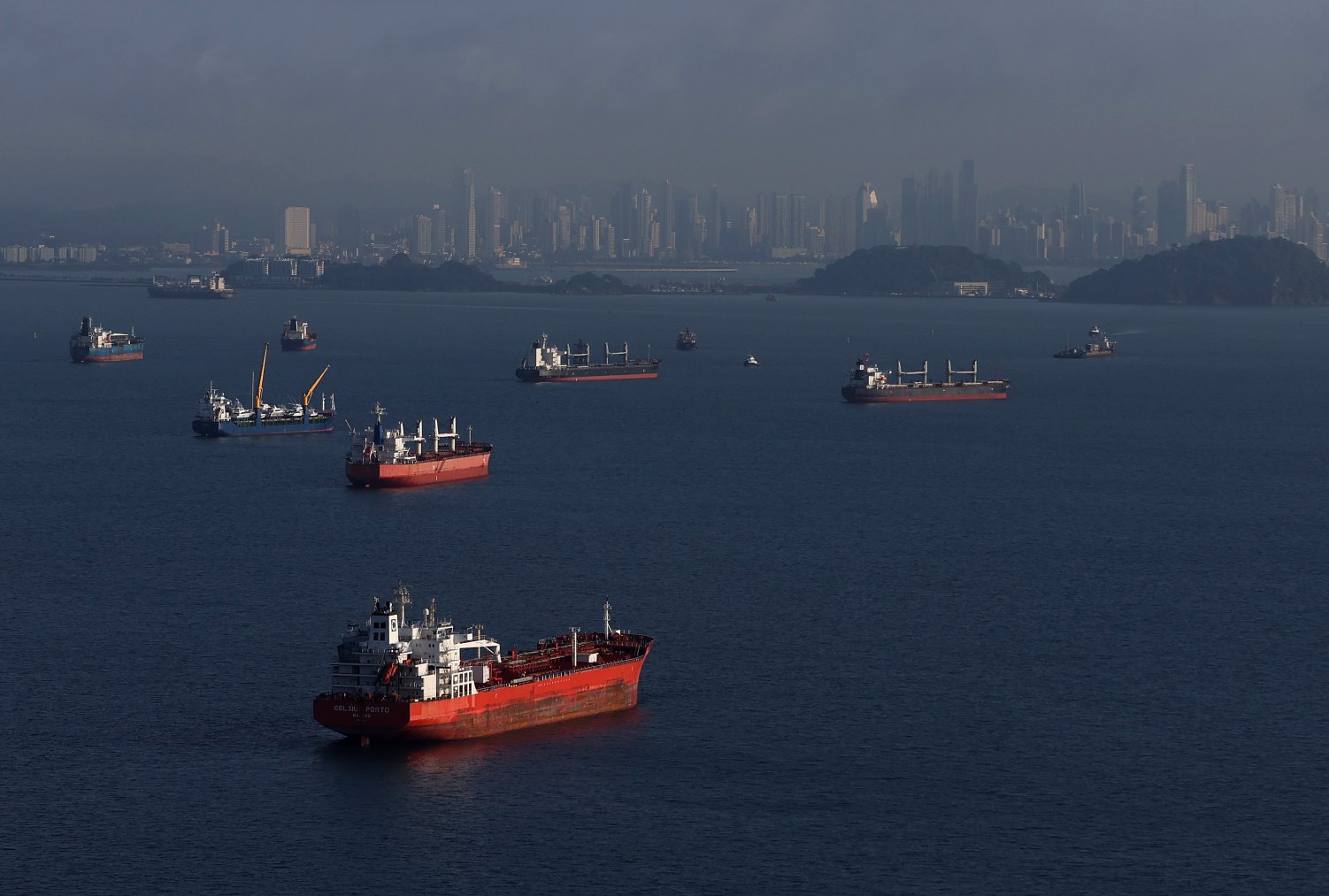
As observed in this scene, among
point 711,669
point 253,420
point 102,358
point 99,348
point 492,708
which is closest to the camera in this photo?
point 492,708

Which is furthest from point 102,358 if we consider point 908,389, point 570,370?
point 908,389

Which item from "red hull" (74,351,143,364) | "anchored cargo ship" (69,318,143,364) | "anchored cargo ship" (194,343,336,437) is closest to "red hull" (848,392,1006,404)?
"anchored cargo ship" (194,343,336,437)

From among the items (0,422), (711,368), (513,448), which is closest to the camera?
(513,448)

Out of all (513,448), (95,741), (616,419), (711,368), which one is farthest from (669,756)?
(711,368)

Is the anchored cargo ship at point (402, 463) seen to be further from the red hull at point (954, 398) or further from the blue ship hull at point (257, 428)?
the red hull at point (954, 398)

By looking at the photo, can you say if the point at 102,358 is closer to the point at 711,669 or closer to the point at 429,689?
the point at 711,669

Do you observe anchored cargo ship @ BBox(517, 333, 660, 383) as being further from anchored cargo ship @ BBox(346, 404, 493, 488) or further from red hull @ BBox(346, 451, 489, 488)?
red hull @ BBox(346, 451, 489, 488)

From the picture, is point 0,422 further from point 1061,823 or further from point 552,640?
point 1061,823
